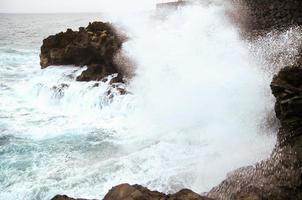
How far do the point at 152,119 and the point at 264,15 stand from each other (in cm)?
520

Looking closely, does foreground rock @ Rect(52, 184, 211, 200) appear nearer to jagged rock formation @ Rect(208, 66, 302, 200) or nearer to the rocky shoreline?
the rocky shoreline

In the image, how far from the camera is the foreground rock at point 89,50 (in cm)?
1416

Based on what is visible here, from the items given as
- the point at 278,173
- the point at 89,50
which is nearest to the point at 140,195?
the point at 278,173

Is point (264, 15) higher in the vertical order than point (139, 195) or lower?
higher

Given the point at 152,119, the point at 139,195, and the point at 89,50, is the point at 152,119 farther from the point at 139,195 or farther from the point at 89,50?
the point at 139,195

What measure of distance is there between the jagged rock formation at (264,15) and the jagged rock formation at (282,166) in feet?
17.9

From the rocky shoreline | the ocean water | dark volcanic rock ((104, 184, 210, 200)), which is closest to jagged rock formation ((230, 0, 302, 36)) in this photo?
the rocky shoreline

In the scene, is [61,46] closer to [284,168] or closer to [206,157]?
[206,157]

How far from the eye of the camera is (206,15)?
1427cm

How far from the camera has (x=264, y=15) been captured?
39.0 ft

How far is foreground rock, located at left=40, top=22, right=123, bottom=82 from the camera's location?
14164 millimetres

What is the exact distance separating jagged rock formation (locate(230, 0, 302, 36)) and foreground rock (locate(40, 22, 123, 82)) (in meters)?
4.86

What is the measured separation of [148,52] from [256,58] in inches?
201

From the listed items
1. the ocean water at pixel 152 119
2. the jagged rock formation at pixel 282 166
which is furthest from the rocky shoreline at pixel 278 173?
the ocean water at pixel 152 119
